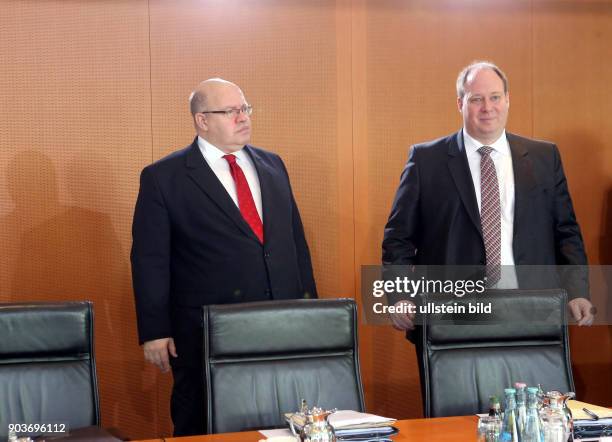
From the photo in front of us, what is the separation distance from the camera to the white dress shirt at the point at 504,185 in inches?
138

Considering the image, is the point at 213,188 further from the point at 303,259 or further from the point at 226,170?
the point at 303,259

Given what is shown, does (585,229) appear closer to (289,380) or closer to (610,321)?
(610,321)

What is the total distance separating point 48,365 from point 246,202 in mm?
1159

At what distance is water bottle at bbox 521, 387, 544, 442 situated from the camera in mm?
1946

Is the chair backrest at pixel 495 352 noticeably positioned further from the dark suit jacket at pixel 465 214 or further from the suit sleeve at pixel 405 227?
the suit sleeve at pixel 405 227

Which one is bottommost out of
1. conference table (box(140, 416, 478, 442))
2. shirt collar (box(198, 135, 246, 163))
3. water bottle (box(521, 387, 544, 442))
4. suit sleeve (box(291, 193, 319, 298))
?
conference table (box(140, 416, 478, 442))

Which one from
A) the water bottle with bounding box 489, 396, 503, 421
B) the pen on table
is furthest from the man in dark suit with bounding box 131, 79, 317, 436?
the water bottle with bounding box 489, 396, 503, 421

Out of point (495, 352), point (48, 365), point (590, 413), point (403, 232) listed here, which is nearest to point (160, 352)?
point (48, 365)

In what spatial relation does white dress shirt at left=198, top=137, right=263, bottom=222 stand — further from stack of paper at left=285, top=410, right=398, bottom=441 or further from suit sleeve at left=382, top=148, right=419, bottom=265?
stack of paper at left=285, top=410, right=398, bottom=441

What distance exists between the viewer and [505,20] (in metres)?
4.80

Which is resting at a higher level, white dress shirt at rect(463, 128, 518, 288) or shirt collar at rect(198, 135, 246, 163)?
shirt collar at rect(198, 135, 246, 163)

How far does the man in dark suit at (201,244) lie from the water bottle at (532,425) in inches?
64.4

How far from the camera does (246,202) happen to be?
351 cm

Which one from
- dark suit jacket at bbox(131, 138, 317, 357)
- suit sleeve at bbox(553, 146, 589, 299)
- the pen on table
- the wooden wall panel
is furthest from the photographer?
the wooden wall panel
